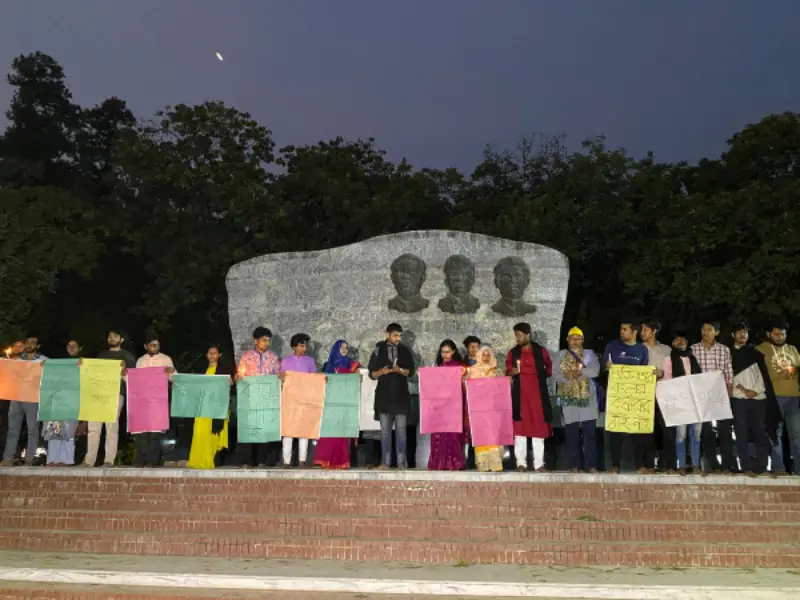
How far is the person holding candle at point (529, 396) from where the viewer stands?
398 inches

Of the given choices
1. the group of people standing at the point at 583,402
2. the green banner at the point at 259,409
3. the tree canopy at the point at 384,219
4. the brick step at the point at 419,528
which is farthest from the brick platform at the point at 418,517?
the tree canopy at the point at 384,219

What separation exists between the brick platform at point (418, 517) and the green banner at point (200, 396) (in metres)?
1.12

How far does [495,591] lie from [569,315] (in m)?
16.7

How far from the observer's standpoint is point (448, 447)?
34.6 ft

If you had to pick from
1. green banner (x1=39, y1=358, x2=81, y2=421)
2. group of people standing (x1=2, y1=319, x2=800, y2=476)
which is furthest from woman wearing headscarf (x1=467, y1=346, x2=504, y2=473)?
green banner (x1=39, y1=358, x2=81, y2=421)

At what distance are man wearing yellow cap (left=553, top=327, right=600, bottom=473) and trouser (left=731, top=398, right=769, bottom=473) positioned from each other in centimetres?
144

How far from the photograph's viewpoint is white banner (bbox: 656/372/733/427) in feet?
32.0

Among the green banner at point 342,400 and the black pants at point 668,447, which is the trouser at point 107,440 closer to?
the green banner at point 342,400

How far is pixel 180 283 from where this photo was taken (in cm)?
2283

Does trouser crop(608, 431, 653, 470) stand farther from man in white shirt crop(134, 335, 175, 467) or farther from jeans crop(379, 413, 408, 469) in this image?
man in white shirt crop(134, 335, 175, 467)

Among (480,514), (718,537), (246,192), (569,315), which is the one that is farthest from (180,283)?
(718,537)

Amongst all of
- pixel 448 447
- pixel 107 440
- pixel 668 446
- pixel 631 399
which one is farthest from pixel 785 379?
pixel 107 440

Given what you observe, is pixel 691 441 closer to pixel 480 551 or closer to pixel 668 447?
pixel 668 447

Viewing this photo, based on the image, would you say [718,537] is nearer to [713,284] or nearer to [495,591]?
[495,591]
